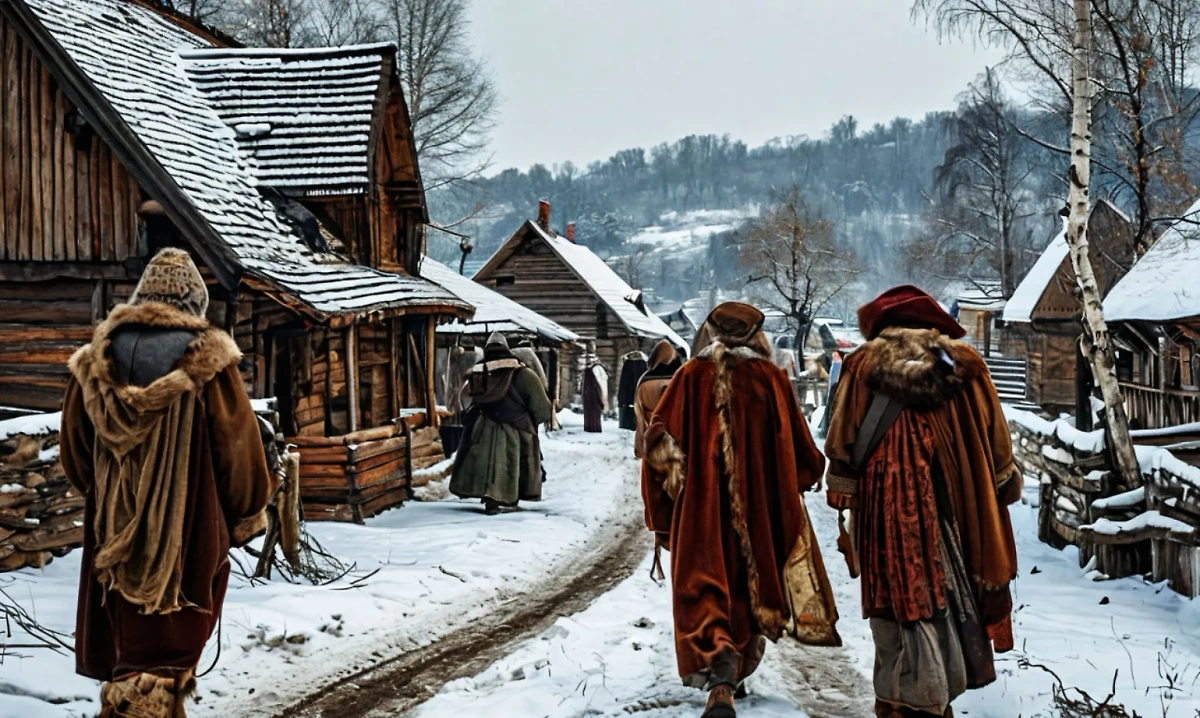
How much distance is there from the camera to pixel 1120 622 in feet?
22.4

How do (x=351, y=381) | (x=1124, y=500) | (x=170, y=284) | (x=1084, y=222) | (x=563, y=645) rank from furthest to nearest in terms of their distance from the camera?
(x=351, y=381), (x=1084, y=222), (x=1124, y=500), (x=563, y=645), (x=170, y=284)

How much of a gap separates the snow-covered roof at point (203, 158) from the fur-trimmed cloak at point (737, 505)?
6.43 meters

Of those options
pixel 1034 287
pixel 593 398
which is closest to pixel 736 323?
pixel 593 398

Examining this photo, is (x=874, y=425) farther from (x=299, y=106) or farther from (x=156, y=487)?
(x=299, y=106)

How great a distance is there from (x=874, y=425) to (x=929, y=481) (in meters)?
0.34

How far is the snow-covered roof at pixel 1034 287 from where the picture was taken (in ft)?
87.6

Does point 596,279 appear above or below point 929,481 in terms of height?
above

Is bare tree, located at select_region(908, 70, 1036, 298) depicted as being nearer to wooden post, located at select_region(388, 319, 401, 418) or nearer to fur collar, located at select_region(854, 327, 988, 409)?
wooden post, located at select_region(388, 319, 401, 418)

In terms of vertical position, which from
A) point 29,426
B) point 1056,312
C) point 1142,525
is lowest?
point 1142,525

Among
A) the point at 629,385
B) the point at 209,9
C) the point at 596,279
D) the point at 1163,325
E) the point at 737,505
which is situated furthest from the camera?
the point at 596,279

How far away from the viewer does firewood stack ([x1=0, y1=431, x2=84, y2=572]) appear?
6820 millimetres

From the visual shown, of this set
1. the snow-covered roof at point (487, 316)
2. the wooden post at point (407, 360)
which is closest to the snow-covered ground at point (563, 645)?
the wooden post at point (407, 360)

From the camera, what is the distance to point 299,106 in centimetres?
1417

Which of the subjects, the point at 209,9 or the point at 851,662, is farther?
the point at 209,9
